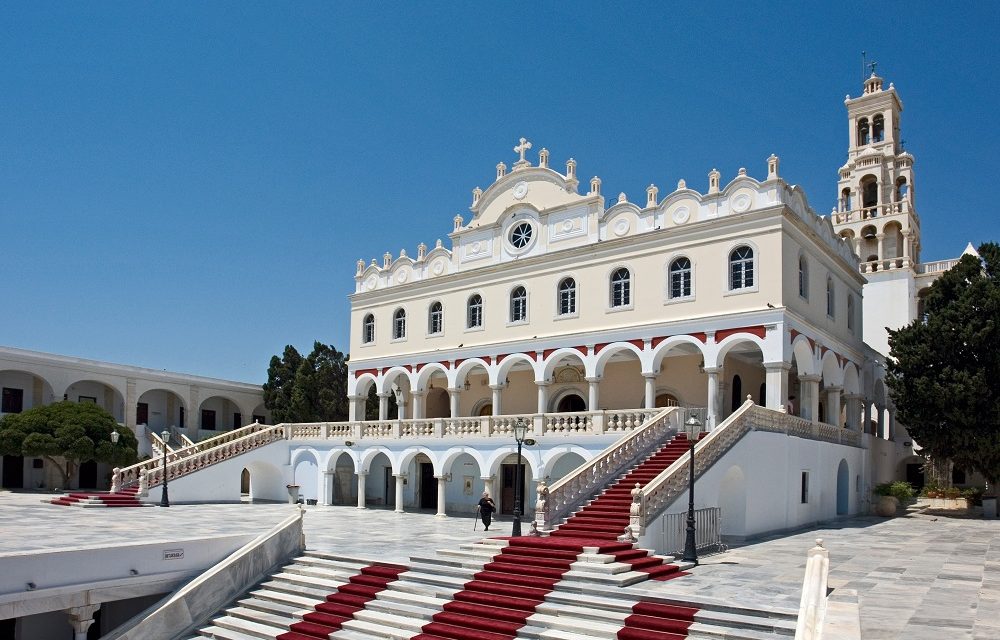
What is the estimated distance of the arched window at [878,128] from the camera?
52381mm

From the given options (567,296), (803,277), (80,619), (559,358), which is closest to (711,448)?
(803,277)

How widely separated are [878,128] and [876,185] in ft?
13.4

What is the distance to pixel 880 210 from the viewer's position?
50.1 metres

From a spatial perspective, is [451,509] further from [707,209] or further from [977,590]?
[977,590]

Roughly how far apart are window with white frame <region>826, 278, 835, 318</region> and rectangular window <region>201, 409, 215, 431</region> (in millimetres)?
37257

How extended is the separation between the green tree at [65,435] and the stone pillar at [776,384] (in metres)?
27.6

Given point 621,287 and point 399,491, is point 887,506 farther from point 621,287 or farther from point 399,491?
point 399,491

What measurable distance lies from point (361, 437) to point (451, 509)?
4669 mm

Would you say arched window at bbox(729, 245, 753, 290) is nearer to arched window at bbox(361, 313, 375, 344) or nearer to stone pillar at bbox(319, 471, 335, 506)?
arched window at bbox(361, 313, 375, 344)

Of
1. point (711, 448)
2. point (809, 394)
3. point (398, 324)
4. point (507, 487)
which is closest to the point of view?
point (711, 448)

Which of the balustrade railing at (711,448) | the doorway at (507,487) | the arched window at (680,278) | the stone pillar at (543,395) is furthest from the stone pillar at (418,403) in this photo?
the balustrade railing at (711,448)

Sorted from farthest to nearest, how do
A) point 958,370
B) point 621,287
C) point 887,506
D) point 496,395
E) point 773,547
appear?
point 496,395 → point 887,506 → point 958,370 → point 621,287 → point 773,547

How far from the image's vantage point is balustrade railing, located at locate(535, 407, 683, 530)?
64.3 feet

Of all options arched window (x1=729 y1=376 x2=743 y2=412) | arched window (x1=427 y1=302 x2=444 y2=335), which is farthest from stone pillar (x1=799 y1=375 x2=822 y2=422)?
arched window (x1=427 y1=302 x2=444 y2=335)
